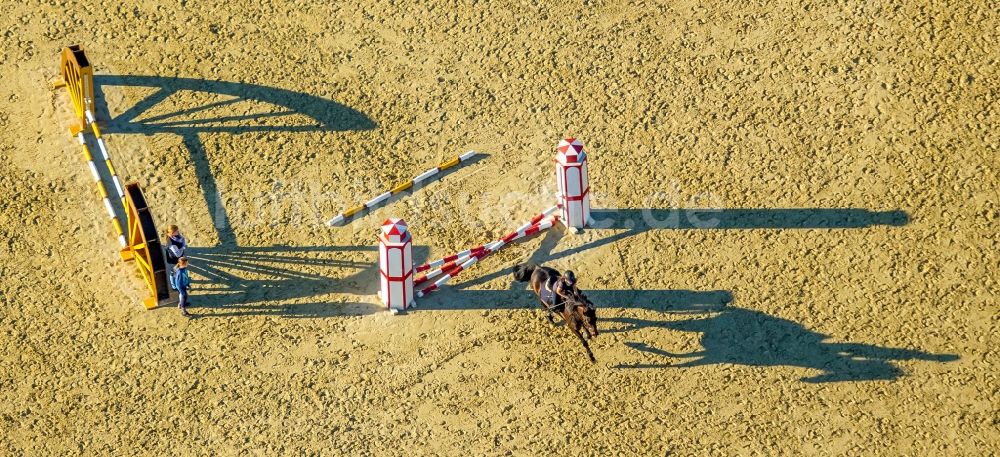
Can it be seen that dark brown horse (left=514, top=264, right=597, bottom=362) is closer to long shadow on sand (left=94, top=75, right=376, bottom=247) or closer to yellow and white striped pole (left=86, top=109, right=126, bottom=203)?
long shadow on sand (left=94, top=75, right=376, bottom=247)

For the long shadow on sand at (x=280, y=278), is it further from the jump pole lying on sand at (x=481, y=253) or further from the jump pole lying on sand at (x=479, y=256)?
the jump pole lying on sand at (x=479, y=256)

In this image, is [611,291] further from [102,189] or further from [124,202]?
[102,189]

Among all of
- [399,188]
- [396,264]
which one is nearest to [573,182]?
[399,188]

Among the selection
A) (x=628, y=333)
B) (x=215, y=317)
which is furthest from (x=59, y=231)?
(x=628, y=333)

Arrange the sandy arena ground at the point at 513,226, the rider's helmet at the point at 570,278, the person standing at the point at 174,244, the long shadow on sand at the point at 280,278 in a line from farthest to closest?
the long shadow on sand at the point at 280,278, the person standing at the point at 174,244, the sandy arena ground at the point at 513,226, the rider's helmet at the point at 570,278

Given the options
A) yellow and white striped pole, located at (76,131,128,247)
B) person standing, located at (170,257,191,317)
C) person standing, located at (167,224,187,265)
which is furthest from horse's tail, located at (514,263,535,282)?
yellow and white striped pole, located at (76,131,128,247)

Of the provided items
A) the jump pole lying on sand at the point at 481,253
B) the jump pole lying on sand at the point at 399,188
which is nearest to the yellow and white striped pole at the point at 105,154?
the jump pole lying on sand at the point at 399,188
